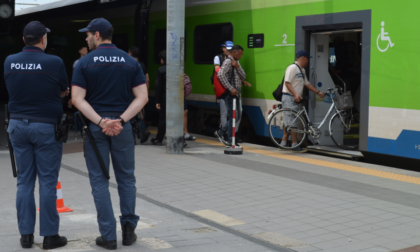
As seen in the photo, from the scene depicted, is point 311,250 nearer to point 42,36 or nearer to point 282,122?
point 42,36

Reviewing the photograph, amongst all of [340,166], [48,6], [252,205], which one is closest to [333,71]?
[340,166]

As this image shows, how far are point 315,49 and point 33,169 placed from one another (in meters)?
6.10

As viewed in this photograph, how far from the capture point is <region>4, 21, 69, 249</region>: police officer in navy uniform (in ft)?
13.2

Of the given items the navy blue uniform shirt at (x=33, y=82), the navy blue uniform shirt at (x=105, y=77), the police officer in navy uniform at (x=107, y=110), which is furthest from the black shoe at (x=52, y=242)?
the navy blue uniform shirt at (x=105, y=77)

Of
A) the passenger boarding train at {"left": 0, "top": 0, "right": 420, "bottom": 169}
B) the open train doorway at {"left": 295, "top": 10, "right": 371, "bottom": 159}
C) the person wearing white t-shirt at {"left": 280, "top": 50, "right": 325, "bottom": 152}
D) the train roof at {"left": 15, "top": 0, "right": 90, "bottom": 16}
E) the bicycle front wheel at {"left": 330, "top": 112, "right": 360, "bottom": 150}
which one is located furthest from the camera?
the train roof at {"left": 15, "top": 0, "right": 90, "bottom": 16}

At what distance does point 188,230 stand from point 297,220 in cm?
104

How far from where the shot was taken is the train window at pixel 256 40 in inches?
376

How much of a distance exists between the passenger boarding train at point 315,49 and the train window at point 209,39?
20 millimetres

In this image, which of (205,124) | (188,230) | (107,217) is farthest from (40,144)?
(205,124)

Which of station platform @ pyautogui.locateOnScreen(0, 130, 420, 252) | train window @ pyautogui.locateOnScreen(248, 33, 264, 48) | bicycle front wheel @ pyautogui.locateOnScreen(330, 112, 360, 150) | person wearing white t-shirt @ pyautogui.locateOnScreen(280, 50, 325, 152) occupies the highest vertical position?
train window @ pyautogui.locateOnScreen(248, 33, 264, 48)

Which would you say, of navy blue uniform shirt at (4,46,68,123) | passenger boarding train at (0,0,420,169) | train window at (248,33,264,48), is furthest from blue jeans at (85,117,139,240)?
train window at (248,33,264,48)

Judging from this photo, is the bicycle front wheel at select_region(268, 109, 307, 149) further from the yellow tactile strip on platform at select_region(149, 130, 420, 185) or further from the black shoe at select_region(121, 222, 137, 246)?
the black shoe at select_region(121, 222, 137, 246)

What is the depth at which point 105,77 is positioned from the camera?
4016mm

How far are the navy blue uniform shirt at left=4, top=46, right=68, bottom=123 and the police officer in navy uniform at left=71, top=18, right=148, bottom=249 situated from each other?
18 cm
